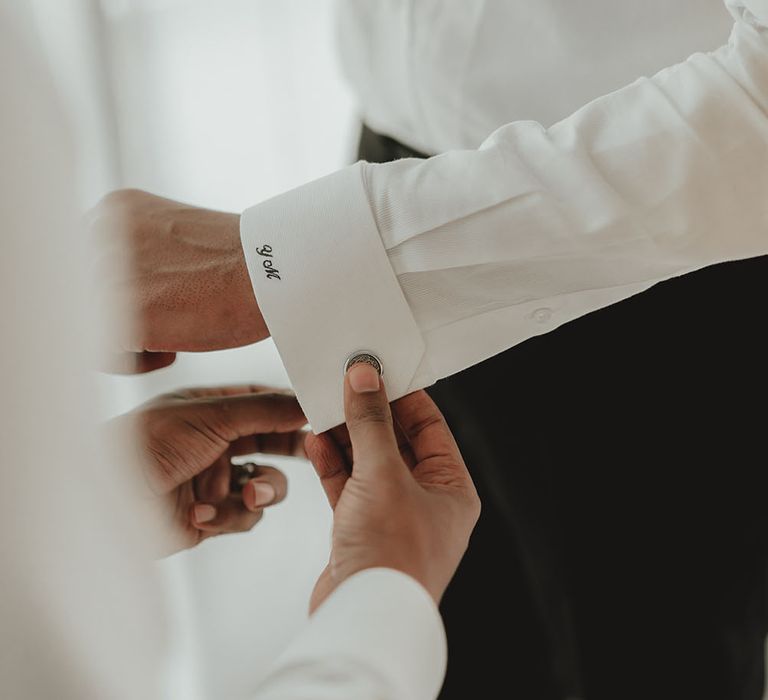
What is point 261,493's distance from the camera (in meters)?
0.81

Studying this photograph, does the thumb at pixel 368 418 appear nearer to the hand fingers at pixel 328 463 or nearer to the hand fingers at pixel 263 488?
the hand fingers at pixel 328 463

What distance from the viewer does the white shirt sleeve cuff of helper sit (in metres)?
0.54

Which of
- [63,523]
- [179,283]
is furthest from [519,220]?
[63,523]

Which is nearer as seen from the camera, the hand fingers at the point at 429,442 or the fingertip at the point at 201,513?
the hand fingers at the point at 429,442

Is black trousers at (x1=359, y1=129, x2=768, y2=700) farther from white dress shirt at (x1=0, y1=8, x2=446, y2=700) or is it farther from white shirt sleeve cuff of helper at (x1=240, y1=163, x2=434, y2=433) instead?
white dress shirt at (x1=0, y1=8, x2=446, y2=700)

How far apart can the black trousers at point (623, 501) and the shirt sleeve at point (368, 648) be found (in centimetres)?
42

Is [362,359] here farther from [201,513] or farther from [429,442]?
[201,513]

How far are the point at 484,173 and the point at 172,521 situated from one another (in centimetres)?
43

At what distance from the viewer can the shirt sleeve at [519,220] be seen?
1.70ft

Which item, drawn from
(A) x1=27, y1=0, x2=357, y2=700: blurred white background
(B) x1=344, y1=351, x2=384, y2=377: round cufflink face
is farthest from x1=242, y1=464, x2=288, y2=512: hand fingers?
(B) x1=344, y1=351, x2=384, y2=377: round cufflink face

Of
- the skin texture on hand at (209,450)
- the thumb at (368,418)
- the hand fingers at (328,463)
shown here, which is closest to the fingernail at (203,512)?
the skin texture on hand at (209,450)

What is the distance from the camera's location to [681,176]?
52 centimetres

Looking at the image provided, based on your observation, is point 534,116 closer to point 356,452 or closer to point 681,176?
point 681,176

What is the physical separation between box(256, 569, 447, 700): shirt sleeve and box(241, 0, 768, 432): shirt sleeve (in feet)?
0.62
